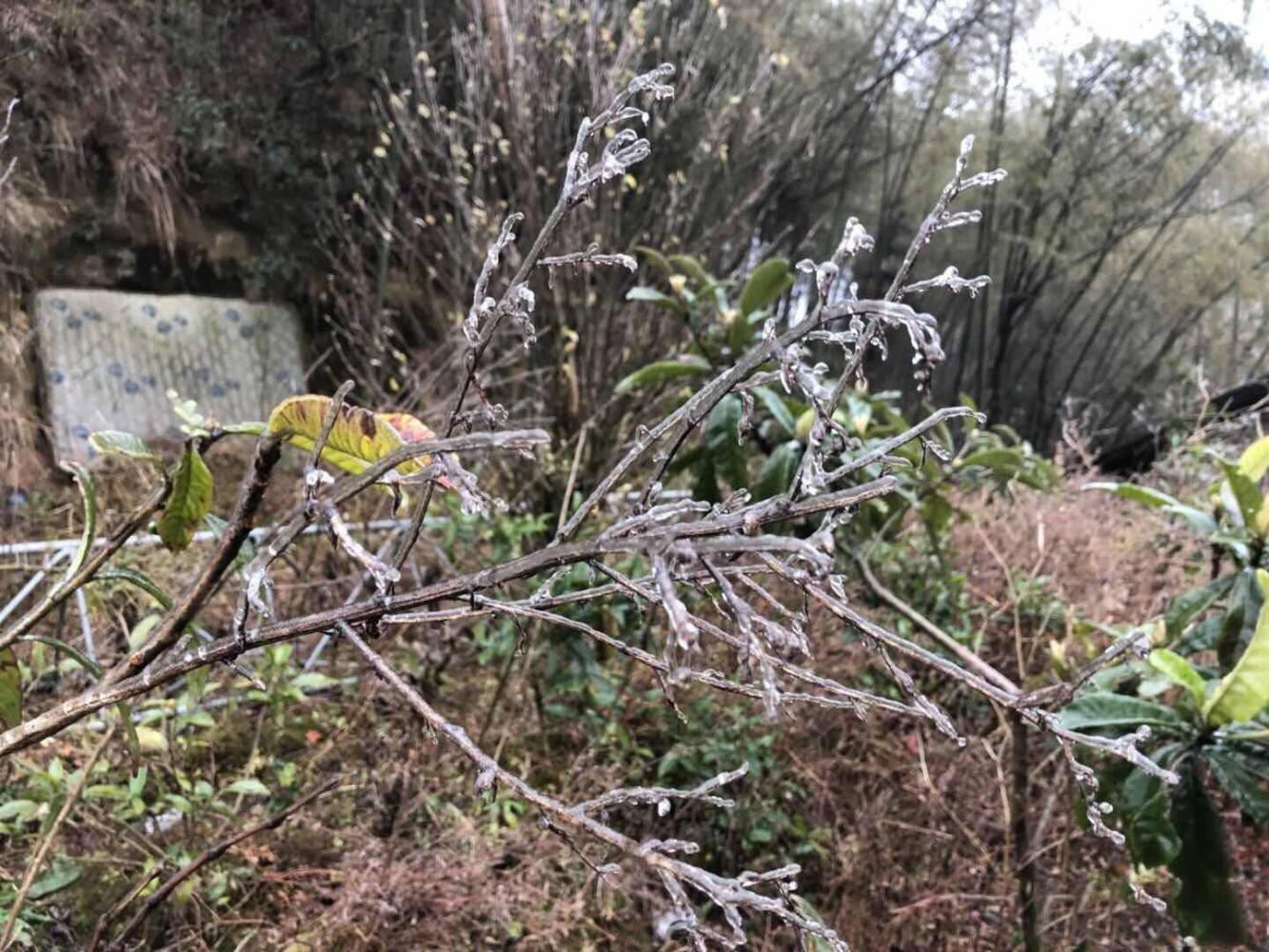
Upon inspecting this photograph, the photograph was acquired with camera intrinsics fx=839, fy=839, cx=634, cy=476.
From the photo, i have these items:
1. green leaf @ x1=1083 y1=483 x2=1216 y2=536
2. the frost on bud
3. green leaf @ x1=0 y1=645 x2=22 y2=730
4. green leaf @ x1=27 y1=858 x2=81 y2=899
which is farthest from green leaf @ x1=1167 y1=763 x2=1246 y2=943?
green leaf @ x1=27 y1=858 x2=81 y2=899

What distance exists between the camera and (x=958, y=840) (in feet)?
5.36

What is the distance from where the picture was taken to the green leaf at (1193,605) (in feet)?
3.98

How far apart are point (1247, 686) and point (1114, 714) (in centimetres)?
19

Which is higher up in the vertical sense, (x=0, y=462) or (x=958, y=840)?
(x=958, y=840)

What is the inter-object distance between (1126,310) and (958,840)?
7.79 m

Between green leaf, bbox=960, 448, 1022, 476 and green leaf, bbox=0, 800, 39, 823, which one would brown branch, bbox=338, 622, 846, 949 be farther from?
green leaf, bbox=960, 448, 1022, 476

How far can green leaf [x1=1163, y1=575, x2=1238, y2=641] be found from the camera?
1.21 meters

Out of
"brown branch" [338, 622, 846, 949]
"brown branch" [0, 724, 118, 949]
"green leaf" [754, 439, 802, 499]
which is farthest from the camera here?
"green leaf" [754, 439, 802, 499]

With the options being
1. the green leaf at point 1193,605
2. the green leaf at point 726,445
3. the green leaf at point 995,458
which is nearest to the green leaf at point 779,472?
the green leaf at point 726,445

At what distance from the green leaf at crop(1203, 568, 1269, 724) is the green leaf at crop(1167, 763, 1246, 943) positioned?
15 cm

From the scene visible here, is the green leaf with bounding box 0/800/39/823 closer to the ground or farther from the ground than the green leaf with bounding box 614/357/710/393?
closer to the ground

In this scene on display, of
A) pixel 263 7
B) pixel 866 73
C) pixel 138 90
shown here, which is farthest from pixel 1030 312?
pixel 138 90

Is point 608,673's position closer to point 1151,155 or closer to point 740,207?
point 740,207

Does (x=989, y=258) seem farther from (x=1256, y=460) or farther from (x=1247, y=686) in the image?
(x=1247, y=686)
